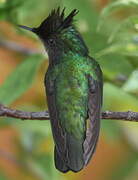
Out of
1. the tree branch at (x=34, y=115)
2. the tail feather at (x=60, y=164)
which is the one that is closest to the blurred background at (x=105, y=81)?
the tree branch at (x=34, y=115)

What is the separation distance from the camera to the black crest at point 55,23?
12.4ft

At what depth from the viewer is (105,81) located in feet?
13.5

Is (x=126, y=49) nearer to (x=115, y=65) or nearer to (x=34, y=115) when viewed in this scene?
(x=115, y=65)

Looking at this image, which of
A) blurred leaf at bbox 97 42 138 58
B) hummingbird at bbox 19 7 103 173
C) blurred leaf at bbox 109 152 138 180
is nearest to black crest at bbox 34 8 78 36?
hummingbird at bbox 19 7 103 173

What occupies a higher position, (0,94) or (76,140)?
(0,94)

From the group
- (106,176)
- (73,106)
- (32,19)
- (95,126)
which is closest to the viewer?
(95,126)

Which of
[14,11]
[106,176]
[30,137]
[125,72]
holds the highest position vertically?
[14,11]

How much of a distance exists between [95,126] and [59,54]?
2.37 ft

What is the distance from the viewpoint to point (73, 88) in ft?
11.6

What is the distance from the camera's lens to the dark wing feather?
10.3 feet

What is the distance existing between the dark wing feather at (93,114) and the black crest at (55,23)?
376mm

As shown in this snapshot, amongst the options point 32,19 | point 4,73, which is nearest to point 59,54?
point 32,19

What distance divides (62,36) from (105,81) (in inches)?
16.9

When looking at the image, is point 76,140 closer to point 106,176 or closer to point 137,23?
point 137,23
